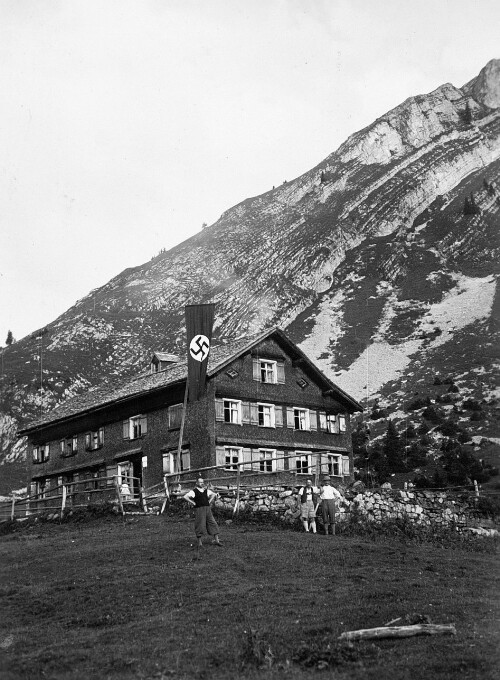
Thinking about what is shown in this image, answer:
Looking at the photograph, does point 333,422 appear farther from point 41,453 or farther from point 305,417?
point 41,453

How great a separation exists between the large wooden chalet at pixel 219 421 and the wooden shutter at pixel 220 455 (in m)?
0.06

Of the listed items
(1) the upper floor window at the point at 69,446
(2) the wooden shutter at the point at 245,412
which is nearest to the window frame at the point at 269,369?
(2) the wooden shutter at the point at 245,412

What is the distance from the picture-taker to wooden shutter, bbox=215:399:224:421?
47281 millimetres

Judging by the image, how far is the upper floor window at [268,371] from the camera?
50.5m

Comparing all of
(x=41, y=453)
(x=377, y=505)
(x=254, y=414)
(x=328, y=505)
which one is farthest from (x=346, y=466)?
(x=328, y=505)

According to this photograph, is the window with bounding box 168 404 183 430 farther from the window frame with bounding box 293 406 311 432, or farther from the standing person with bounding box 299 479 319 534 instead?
the standing person with bounding box 299 479 319 534

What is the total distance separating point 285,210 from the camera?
19625cm

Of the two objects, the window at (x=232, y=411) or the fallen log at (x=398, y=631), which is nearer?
the fallen log at (x=398, y=631)

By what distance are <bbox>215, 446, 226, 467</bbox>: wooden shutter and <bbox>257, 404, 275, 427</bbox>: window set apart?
12.5 feet

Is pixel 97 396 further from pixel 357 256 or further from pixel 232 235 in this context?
pixel 232 235

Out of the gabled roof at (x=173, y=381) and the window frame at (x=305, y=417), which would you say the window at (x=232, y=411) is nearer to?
the gabled roof at (x=173, y=381)

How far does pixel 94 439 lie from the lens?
5419cm

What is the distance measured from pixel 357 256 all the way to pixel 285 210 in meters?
41.7

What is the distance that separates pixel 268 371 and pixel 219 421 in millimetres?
5642
